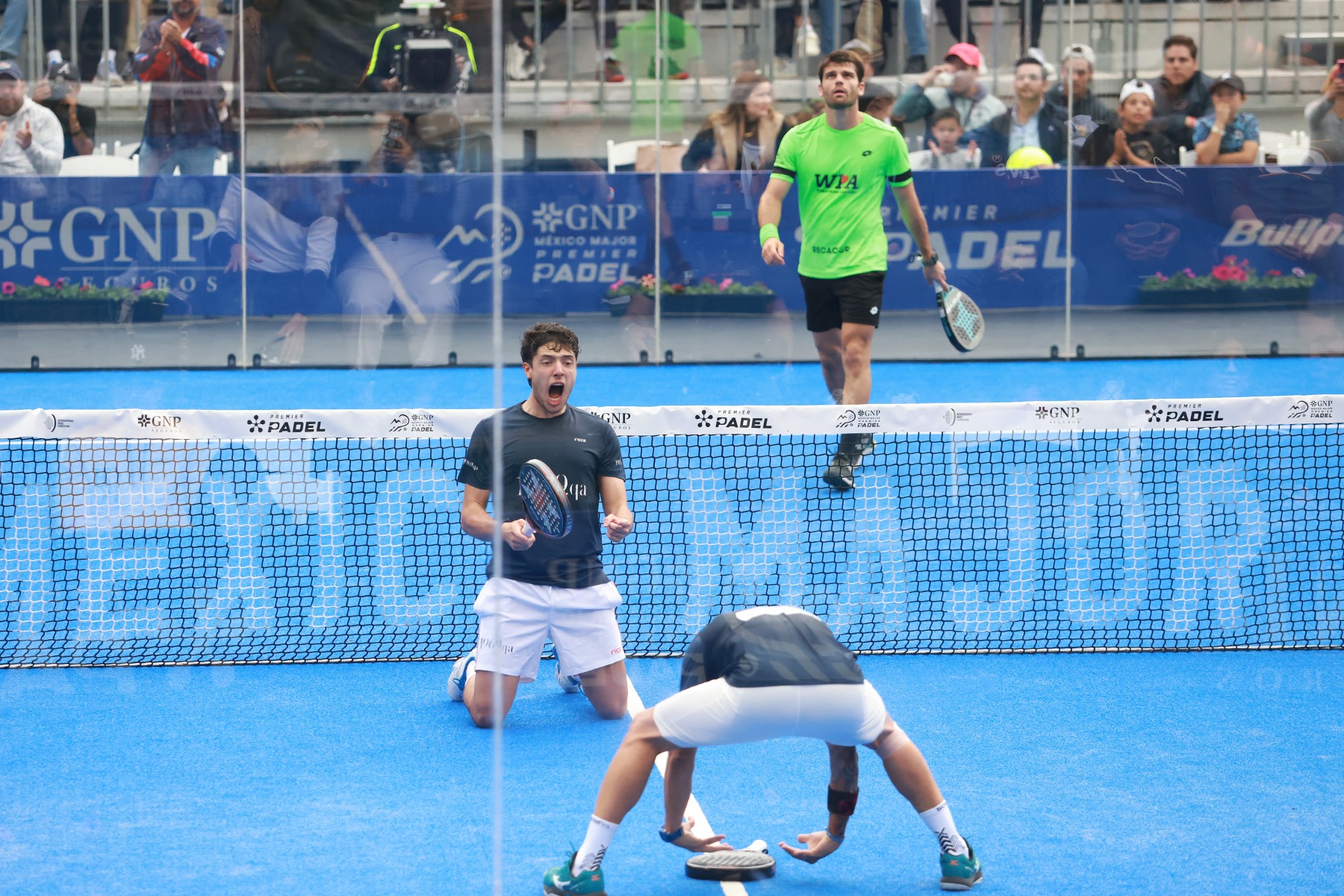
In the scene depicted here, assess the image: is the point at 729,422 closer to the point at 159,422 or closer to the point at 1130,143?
the point at 159,422

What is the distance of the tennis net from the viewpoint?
7051 millimetres

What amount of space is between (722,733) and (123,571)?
4677mm

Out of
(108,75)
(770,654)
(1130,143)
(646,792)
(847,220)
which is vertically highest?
(108,75)

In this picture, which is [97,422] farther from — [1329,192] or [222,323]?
[1329,192]

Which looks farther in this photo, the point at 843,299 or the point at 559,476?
the point at 843,299

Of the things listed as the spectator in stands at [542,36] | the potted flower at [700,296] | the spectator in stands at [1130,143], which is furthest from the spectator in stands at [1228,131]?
the spectator in stands at [542,36]

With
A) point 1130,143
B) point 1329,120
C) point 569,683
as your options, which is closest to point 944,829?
point 569,683

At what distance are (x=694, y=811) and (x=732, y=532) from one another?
11.4 ft

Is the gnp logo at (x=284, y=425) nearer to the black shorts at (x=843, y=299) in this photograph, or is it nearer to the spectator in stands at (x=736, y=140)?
the black shorts at (x=843, y=299)

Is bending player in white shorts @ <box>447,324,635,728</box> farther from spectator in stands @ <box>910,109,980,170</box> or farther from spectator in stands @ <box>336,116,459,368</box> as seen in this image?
spectator in stands @ <box>910,109,980,170</box>

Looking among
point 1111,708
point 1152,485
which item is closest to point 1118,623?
point 1111,708

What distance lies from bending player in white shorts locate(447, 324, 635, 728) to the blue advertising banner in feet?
25.3

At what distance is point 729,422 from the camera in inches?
283

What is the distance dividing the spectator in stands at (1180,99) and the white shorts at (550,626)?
373 inches
